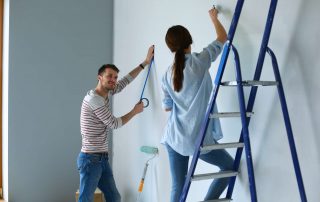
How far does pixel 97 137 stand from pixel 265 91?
1533 mm

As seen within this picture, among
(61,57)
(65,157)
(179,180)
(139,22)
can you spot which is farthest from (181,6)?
(65,157)

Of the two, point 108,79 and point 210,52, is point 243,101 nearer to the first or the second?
point 210,52

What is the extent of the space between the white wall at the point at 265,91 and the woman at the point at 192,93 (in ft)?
0.47

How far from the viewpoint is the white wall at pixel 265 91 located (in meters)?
2.05

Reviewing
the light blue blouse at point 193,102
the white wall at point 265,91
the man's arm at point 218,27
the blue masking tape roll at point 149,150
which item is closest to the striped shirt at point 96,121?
the blue masking tape roll at point 149,150

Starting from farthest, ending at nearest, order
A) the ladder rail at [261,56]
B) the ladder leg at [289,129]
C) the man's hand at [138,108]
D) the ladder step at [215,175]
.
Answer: the man's hand at [138,108], the ladder step at [215,175], the ladder rail at [261,56], the ladder leg at [289,129]

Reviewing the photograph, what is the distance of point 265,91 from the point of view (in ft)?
7.57

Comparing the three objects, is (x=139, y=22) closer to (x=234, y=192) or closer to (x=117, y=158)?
(x=117, y=158)

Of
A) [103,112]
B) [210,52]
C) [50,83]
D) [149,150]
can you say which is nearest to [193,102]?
[210,52]

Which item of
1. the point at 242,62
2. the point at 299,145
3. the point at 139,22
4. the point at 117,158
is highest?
the point at 139,22

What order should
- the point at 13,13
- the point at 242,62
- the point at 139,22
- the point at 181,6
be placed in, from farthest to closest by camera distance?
1. the point at 13,13
2. the point at 139,22
3. the point at 181,6
4. the point at 242,62

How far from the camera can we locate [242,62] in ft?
8.12

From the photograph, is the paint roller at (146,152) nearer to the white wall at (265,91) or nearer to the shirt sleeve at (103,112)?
the white wall at (265,91)

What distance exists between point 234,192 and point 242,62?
0.82m
